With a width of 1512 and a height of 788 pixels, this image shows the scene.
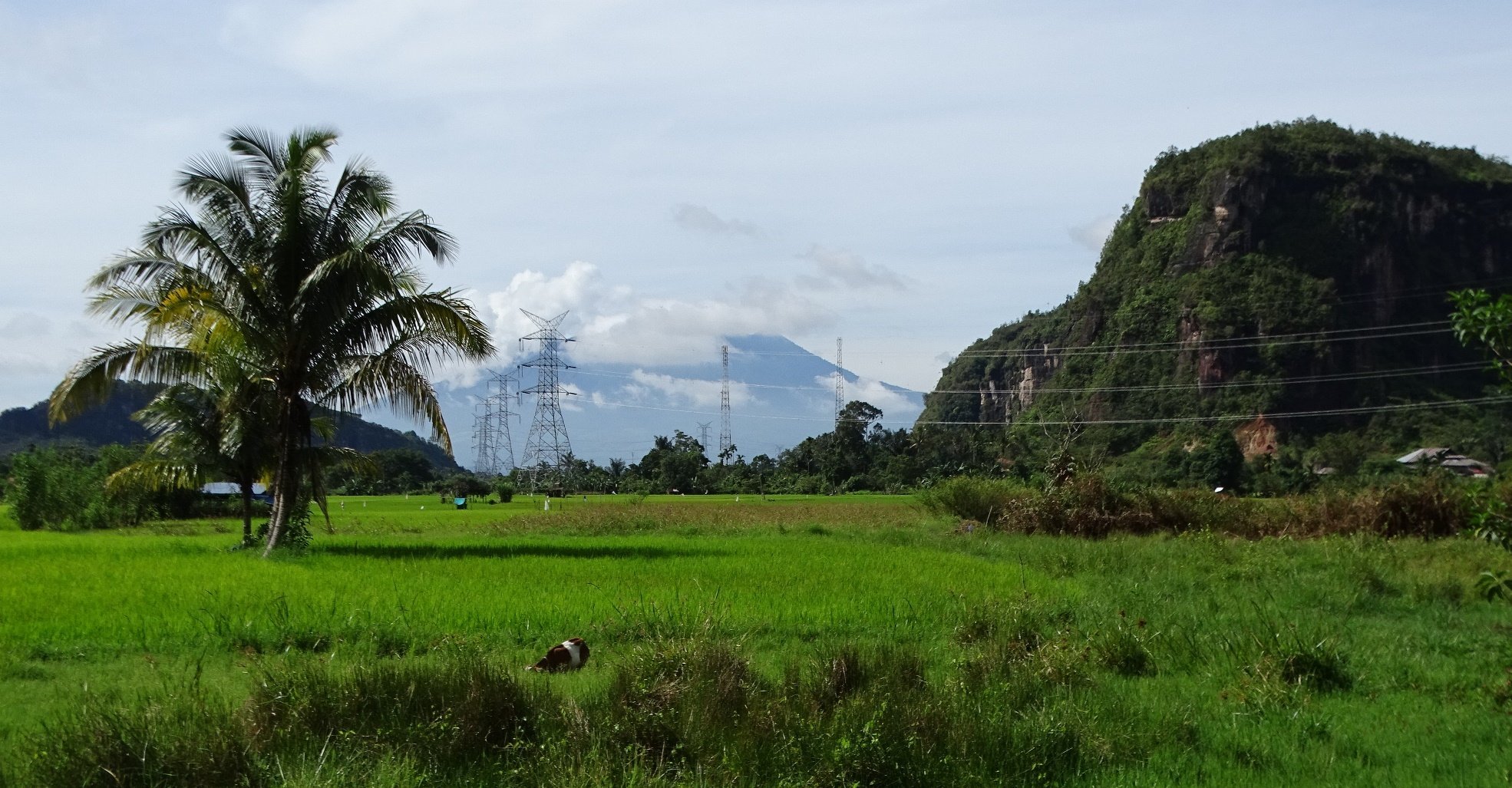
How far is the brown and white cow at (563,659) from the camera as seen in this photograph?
8180 mm

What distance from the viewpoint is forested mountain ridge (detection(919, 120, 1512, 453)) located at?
74.6m

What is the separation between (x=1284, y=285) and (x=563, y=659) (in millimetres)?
80958

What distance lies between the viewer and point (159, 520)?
32.3 meters

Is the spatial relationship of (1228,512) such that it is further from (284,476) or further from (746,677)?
(746,677)

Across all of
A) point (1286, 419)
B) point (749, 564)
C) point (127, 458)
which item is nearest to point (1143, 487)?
point (749, 564)

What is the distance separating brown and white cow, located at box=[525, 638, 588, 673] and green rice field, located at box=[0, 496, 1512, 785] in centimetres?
26

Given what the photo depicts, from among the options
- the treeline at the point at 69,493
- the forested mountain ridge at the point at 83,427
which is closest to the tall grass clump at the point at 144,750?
the treeline at the point at 69,493

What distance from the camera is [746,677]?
23.5 feet

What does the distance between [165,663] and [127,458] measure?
2341 centimetres

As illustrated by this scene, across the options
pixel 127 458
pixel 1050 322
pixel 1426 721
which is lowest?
pixel 1426 721

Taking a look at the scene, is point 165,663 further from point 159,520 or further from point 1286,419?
point 1286,419

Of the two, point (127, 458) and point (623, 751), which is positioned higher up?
point (127, 458)

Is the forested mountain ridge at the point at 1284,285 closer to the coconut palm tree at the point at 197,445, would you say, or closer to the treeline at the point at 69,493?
the treeline at the point at 69,493

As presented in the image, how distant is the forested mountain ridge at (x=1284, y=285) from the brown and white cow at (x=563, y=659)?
2656 inches
